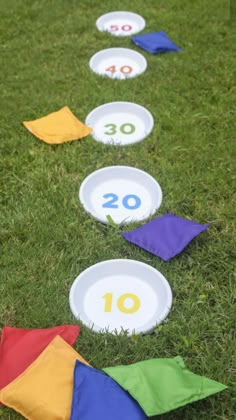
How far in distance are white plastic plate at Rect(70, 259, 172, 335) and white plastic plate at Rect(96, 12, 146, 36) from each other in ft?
6.86

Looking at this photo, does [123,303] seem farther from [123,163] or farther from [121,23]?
[121,23]

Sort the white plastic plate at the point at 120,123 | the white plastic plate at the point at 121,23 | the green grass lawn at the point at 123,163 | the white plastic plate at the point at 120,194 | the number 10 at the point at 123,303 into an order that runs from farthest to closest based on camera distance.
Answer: the white plastic plate at the point at 121,23, the white plastic plate at the point at 120,123, the white plastic plate at the point at 120,194, the number 10 at the point at 123,303, the green grass lawn at the point at 123,163

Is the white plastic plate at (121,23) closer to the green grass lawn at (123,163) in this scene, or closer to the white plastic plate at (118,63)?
the green grass lawn at (123,163)

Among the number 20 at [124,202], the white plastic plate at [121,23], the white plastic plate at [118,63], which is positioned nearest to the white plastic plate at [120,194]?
the number 20 at [124,202]

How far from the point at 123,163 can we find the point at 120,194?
0.22m

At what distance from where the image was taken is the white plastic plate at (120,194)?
2.30 m

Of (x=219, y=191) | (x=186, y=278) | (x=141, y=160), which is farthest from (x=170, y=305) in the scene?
(x=141, y=160)

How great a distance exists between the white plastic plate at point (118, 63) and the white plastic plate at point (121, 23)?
0.93ft

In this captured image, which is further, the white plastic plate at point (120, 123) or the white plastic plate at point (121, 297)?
the white plastic plate at point (120, 123)

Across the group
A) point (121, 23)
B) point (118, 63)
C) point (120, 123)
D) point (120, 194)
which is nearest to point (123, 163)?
point (120, 194)

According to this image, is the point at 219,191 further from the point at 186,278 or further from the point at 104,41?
the point at 104,41

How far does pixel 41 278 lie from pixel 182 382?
705 mm

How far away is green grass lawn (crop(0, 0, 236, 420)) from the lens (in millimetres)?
1818

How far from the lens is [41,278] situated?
2.03 meters
